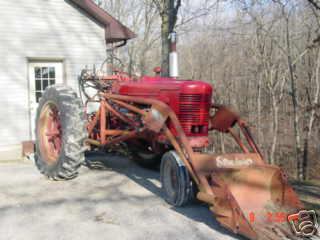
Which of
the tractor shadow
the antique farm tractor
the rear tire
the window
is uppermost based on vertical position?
the window

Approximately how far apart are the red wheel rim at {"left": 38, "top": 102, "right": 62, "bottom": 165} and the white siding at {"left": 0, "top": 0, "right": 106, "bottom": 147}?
9.94 feet

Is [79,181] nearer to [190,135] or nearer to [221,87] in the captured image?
[190,135]

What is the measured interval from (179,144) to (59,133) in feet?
8.77

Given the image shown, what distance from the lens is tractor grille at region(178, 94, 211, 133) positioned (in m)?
5.14

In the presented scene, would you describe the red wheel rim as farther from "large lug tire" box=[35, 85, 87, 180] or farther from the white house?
the white house

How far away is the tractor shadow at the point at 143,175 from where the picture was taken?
4.41 metres

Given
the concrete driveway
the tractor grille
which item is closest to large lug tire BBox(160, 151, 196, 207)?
the concrete driveway

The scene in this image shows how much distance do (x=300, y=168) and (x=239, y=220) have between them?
33.8 ft

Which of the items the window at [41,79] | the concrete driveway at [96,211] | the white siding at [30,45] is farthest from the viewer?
the window at [41,79]

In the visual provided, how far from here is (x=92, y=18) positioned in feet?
35.0

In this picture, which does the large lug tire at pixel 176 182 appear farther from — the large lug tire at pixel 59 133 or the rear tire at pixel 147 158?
the rear tire at pixel 147 158

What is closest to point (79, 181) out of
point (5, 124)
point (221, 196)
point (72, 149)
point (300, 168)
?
point (72, 149)

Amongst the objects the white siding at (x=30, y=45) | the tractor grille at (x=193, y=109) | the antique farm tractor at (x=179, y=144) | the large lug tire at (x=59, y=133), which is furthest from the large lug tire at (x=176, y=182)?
the white siding at (x=30, y=45)

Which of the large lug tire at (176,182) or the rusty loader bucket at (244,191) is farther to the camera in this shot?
the large lug tire at (176,182)
